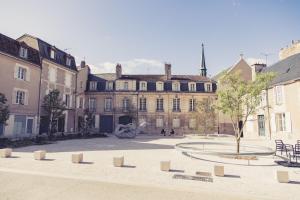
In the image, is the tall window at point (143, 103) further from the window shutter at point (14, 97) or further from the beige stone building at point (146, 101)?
the window shutter at point (14, 97)

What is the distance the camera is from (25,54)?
23031mm

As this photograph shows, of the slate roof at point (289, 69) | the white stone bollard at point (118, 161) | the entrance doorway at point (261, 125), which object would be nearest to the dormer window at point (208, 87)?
the entrance doorway at point (261, 125)

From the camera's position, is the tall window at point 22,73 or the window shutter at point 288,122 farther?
the tall window at point 22,73

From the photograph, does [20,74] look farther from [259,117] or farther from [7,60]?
[259,117]

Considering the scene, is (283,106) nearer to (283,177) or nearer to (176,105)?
(283,177)

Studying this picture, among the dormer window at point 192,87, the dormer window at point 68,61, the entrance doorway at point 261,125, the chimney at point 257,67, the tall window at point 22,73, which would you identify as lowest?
the entrance doorway at point 261,125

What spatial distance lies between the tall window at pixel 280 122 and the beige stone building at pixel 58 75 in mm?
24516

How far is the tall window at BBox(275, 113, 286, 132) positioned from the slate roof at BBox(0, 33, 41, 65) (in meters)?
26.1

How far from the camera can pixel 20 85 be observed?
2225cm

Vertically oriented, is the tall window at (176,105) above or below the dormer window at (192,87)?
below

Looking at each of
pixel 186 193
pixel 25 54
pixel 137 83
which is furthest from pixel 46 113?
pixel 186 193

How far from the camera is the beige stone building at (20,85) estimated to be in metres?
20.5

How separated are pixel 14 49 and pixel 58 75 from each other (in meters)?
6.51

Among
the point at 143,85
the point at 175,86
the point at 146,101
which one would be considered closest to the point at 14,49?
the point at 143,85
